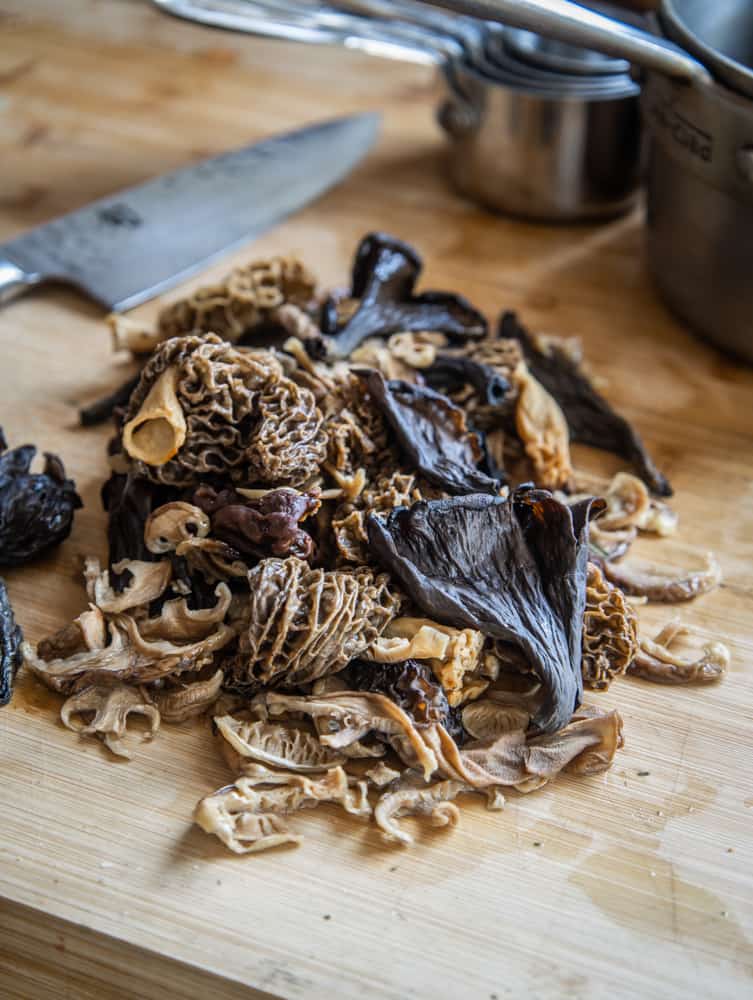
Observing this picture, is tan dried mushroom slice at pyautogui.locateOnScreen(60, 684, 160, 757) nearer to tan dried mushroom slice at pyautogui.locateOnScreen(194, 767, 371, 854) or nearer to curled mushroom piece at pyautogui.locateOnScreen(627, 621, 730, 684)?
tan dried mushroom slice at pyautogui.locateOnScreen(194, 767, 371, 854)

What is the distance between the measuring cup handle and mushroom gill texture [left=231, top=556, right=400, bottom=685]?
2.85 feet

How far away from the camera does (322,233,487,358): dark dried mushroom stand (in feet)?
6.40

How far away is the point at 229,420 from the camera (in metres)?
1.59

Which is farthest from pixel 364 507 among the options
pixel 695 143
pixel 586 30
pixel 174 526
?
pixel 695 143

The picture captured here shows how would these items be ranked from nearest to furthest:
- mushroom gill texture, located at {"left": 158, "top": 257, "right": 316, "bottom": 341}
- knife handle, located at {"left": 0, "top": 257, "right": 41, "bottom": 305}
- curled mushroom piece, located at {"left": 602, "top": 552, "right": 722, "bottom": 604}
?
curled mushroom piece, located at {"left": 602, "top": 552, "right": 722, "bottom": 604}
mushroom gill texture, located at {"left": 158, "top": 257, "right": 316, "bottom": 341}
knife handle, located at {"left": 0, "top": 257, "right": 41, "bottom": 305}

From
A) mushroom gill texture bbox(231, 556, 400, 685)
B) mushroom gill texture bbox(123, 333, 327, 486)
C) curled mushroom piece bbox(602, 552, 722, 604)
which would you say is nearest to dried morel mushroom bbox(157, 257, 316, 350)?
mushroom gill texture bbox(123, 333, 327, 486)

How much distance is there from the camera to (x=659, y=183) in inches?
87.9

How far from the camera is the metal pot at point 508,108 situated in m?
2.43

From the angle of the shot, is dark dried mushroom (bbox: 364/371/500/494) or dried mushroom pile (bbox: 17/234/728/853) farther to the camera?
dark dried mushroom (bbox: 364/371/500/494)

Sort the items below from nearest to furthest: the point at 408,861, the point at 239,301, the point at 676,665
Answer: the point at 408,861
the point at 676,665
the point at 239,301

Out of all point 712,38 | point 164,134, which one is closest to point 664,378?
point 712,38

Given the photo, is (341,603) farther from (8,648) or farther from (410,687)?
(8,648)

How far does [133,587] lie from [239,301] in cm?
64

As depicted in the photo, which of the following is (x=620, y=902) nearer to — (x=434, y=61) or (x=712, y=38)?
(x=712, y=38)
